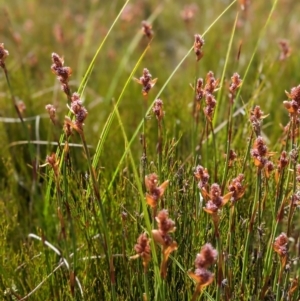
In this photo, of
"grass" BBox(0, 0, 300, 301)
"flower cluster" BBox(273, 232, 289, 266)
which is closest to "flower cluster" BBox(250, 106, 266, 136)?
"grass" BBox(0, 0, 300, 301)

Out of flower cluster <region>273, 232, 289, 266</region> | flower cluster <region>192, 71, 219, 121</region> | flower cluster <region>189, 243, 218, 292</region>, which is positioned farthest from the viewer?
flower cluster <region>192, 71, 219, 121</region>

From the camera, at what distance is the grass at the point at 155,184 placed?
85cm

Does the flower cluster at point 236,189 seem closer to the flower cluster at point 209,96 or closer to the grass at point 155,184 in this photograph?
the grass at point 155,184

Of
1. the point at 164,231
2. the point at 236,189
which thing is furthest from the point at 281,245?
the point at 164,231

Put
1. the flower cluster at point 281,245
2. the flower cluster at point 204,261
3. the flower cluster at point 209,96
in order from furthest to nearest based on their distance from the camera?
1. the flower cluster at point 209,96
2. the flower cluster at point 281,245
3. the flower cluster at point 204,261

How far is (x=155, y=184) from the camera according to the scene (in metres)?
0.71

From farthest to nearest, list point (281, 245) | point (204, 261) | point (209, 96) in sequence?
1. point (209, 96)
2. point (281, 245)
3. point (204, 261)

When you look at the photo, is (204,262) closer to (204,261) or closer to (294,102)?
(204,261)

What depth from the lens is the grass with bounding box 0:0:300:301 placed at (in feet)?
2.79

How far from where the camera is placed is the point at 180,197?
1.15 m

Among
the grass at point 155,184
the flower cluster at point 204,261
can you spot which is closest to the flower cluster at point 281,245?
the grass at point 155,184

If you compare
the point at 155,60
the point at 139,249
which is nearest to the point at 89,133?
the point at 155,60

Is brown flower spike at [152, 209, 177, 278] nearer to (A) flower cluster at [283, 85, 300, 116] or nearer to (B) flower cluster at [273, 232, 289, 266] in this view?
(B) flower cluster at [273, 232, 289, 266]

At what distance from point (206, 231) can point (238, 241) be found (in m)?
0.08
